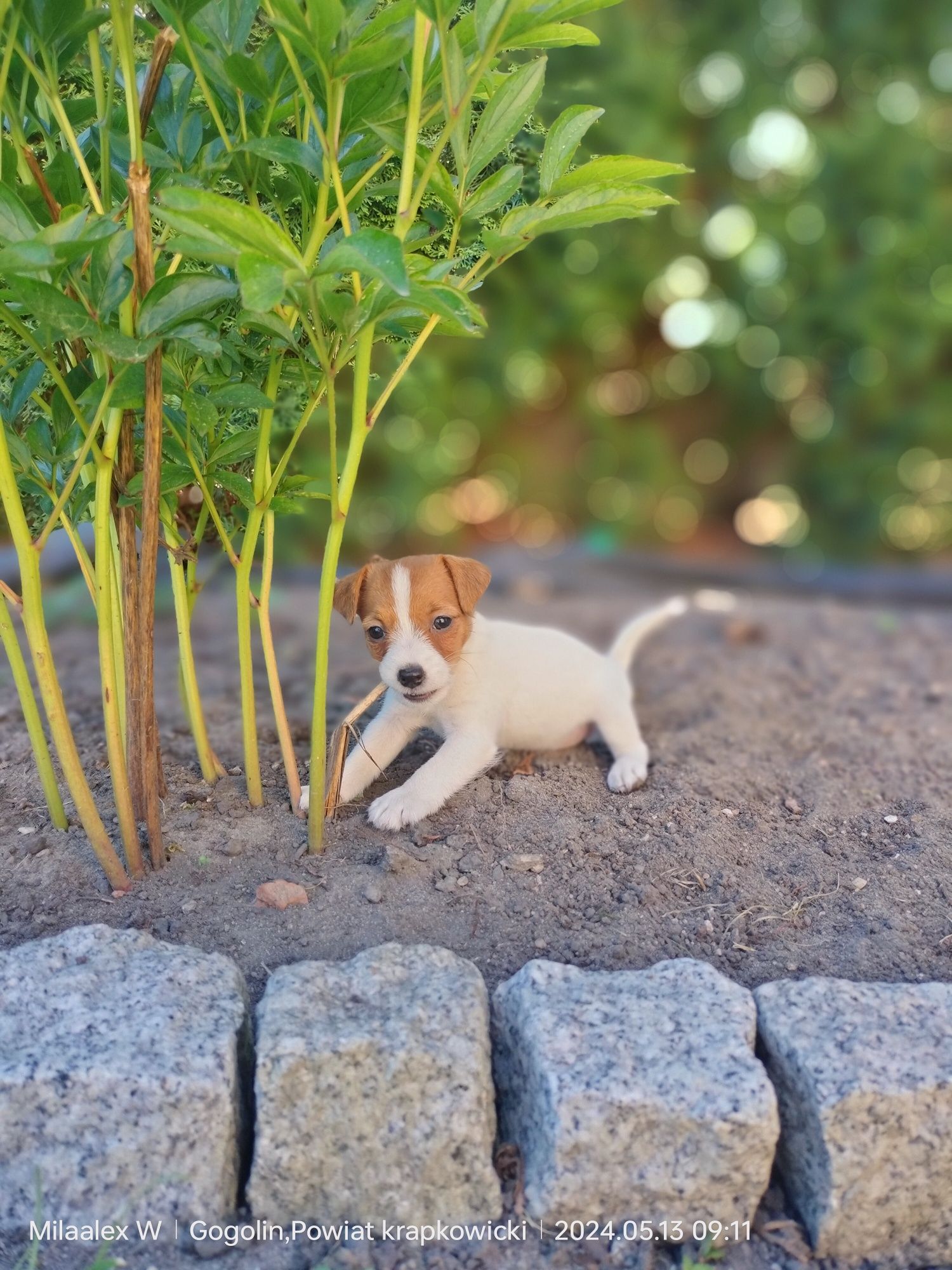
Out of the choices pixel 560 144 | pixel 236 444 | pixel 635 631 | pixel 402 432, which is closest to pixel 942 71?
pixel 402 432

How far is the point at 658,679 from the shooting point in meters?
3.78

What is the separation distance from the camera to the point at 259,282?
1.63 meters

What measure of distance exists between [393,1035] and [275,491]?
1111 mm

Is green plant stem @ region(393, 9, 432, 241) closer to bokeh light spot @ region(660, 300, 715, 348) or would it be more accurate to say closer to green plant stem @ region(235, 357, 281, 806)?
green plant stem @ region(235, 357, 281, 806)

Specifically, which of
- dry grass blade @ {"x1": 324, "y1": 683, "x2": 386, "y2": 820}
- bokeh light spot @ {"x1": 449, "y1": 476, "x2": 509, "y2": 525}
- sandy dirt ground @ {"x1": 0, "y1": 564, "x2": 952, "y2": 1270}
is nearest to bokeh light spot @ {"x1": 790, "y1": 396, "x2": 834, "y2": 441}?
bokeh light spot @ {"x1": 449, "y1": 476, "x2": 509, "y2": 525}

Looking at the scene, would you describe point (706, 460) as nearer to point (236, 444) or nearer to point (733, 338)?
point (733, 338)

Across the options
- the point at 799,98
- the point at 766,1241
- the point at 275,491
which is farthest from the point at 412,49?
the point at 799,98

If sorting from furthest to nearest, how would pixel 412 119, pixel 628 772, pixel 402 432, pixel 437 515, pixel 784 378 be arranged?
pixel 784 378, pixel 437 515, pixel 402 432, pixel 628 772, pixel 412 119

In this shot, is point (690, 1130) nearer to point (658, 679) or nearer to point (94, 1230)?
point (94, 1230)

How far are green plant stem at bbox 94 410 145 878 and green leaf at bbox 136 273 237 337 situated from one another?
0.25 m

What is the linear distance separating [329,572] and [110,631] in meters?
0.44

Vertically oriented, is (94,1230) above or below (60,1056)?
below

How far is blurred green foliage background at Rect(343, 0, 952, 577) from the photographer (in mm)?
6922

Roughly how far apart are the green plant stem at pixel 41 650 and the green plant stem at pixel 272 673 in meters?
0.42
